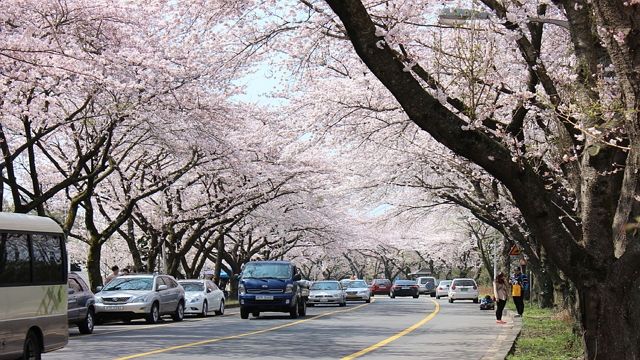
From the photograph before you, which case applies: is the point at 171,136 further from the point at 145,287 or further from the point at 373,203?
the point at 373,203

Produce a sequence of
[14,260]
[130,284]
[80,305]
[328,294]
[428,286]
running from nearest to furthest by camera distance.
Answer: [14,260] → [80,305] → [130,284] → [328,294] → [428,286]

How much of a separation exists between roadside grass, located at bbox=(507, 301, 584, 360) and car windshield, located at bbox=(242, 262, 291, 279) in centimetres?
929

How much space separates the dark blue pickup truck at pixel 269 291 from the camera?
100 ft

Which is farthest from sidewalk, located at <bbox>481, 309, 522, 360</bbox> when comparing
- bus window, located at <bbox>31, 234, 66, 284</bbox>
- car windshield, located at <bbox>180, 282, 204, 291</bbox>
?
car windshield, located at <bbox>180, 282, 204, 291</bbox>

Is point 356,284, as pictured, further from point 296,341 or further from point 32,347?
point 32,347

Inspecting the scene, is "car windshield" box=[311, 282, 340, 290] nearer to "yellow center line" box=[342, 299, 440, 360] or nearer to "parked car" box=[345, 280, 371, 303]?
"parked car" box=[345, 280, 371, 303]

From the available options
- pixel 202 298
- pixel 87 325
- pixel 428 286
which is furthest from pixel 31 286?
pixel 428 286

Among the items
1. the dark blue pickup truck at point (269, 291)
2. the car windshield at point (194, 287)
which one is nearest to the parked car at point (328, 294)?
the car windshield at point (194, 287)

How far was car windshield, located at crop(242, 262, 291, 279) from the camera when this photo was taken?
31.4 metres

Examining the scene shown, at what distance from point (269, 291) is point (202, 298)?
4.08 m

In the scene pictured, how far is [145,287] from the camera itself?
93.4 ft

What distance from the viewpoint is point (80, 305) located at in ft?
74.5

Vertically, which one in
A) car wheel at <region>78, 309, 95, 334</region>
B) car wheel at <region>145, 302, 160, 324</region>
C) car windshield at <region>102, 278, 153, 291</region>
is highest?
car windshield at <region>102, 278, 153, 291</region>

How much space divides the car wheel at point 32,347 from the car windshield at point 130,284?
47.0ft
